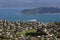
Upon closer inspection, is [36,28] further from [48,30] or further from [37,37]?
[37,37]

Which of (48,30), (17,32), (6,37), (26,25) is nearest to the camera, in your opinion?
(6,37)

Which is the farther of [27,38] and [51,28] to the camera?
[51,28]

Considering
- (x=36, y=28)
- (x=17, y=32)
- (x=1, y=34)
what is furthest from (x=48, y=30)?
(x=1, y=34)

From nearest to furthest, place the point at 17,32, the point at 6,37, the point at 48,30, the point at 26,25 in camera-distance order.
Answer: the point at 6,37
the point at 17,32
the point at 48,30
the point at 26,25

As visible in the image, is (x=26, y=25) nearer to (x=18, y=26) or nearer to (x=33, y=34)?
(x=18, y=26)

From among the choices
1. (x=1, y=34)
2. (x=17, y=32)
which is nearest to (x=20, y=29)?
(x=17, y=32)

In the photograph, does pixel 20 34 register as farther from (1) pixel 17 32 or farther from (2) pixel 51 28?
(2) pixel 51 28

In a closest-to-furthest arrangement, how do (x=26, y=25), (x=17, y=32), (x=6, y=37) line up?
(x=6, y=37) < (x=17, y=32) < (x=26, y=25)

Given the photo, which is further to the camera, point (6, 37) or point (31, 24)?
point (31, 24)
